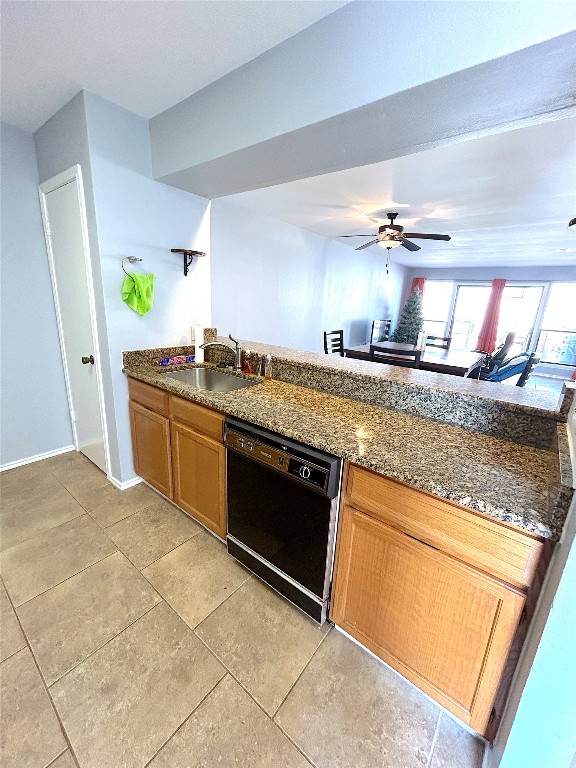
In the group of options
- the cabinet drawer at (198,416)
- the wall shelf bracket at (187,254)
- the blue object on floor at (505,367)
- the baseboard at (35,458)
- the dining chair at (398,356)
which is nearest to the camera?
the cabinet drawer at (198,416)

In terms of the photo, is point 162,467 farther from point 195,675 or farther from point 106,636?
point 195,675

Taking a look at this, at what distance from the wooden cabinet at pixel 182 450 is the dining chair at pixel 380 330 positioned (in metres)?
5.69

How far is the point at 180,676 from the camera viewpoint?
1198 mm

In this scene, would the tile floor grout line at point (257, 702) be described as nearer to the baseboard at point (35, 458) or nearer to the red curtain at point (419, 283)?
the baseboard at point (35, 458)

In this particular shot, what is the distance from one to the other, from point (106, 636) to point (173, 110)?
2599 millimetres

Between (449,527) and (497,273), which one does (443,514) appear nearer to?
(449,527)

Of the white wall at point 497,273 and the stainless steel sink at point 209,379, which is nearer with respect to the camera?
the stainless steel sink at point 209,379

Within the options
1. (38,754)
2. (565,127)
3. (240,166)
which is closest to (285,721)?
(38,754)

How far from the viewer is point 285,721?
1.09 metres

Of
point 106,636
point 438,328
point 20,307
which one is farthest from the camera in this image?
point 438,328

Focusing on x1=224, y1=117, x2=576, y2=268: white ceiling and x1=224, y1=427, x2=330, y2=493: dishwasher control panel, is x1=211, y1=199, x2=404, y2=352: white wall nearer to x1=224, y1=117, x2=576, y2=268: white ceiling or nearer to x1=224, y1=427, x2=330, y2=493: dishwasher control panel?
x1=224, y1=117, x2=576, y2=268: white ceiling

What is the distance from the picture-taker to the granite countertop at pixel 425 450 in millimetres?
880

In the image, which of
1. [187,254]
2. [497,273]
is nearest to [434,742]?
[187,254]

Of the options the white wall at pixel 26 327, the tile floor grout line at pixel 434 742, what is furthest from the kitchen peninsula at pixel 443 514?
the white wall at pixel 26 327
